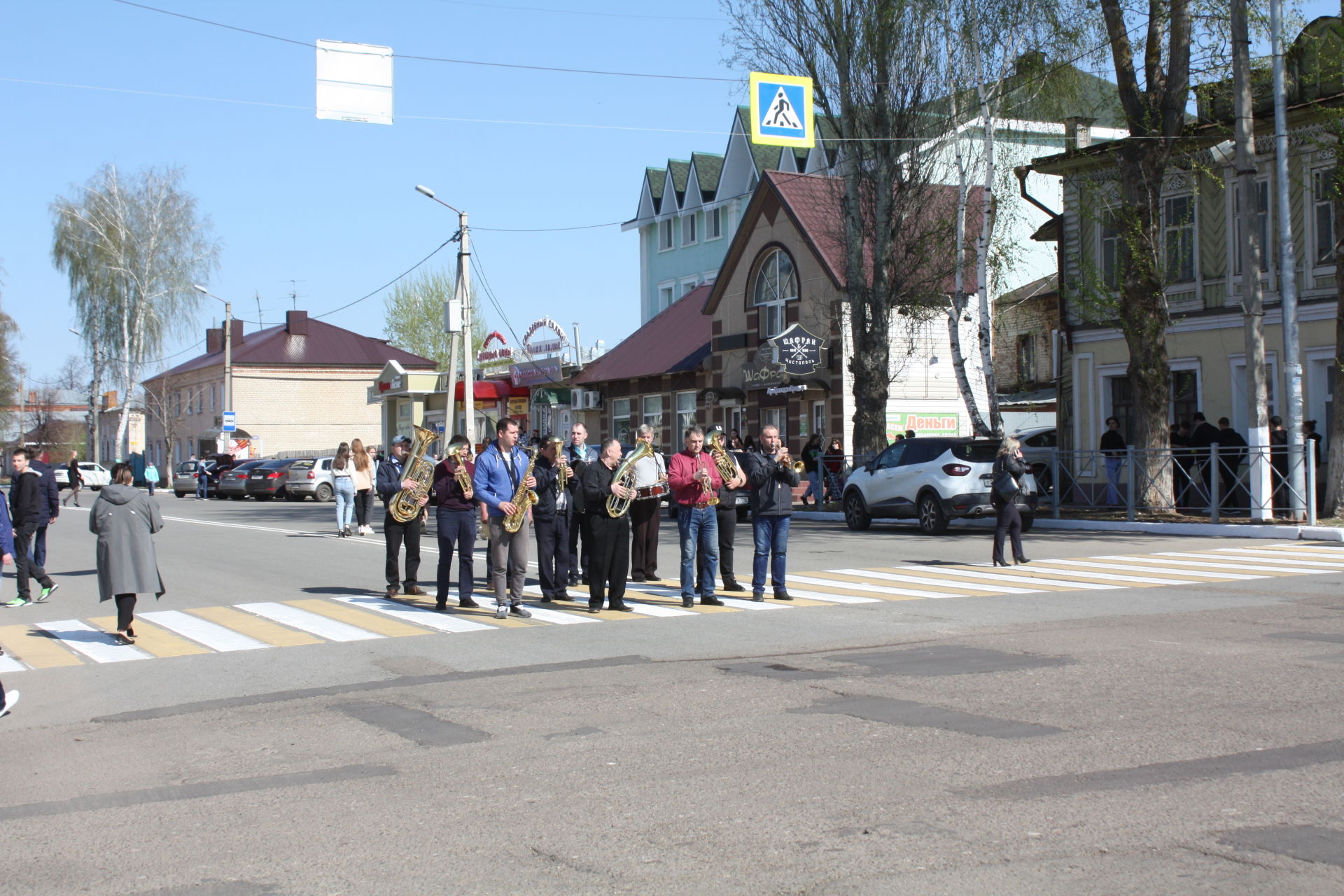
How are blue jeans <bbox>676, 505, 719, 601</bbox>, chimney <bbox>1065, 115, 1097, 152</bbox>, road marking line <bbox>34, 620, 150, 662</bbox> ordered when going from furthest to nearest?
chimney <bbox>1065, 115, 1097, 152</bbox> < blue jeans <bbox>676, 505, 719, 601</bbox> < road marking line <bbox>34, 620, 150, 662</bbox>

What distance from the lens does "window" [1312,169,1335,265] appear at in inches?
990

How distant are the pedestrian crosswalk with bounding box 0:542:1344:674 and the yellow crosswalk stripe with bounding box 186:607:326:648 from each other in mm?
14

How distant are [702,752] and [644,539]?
901cm

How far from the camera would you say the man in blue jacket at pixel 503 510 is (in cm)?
1251

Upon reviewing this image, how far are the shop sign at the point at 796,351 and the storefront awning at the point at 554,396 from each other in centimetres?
1419

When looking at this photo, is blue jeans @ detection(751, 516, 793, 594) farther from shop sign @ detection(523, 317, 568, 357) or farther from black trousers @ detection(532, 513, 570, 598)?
Answer: shop sign @ detection(523, 317, 568, 357)

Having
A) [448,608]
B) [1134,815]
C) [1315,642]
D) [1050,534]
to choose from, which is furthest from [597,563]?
[1050,534]

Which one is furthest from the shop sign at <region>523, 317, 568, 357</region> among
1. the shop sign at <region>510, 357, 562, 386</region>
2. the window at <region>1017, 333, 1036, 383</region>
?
the window at <region>1017, 333, 1036, 383</region>

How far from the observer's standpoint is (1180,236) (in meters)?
27.8

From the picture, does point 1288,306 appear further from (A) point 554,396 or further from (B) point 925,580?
(A) point 554,396

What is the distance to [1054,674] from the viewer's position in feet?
28.5

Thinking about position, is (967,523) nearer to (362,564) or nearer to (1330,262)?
(1330,262)

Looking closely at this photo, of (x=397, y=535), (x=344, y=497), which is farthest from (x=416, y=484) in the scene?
(x=344, y=497)

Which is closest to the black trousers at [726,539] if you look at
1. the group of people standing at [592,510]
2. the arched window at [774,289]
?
the group of people standing at [592,510]
